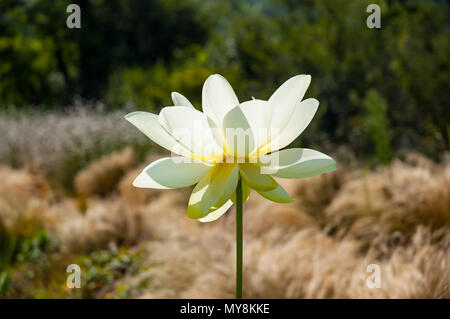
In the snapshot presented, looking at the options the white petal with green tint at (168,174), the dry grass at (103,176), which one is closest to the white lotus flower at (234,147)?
the white petal with green tint at (168,174)

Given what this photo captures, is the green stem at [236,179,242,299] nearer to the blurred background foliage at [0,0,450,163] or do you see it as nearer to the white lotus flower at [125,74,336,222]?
the white lotus flower at [125,74,336,222]

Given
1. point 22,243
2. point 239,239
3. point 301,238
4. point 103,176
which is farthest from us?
point 103,176

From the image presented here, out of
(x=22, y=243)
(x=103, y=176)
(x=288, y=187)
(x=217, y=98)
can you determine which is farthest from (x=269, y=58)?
(x=217, y=98)

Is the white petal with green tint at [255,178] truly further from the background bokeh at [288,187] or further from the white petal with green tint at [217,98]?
the background bokeh at [288,187]

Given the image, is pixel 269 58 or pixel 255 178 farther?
pixel 269 58

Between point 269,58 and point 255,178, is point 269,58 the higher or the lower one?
the higher one

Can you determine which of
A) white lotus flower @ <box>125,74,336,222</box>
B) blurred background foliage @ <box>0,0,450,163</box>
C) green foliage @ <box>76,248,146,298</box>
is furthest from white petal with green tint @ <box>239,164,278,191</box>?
blurred background foliage @ <box>0,0,450,163</box>

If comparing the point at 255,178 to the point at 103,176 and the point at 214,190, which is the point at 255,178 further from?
the point at 103,176

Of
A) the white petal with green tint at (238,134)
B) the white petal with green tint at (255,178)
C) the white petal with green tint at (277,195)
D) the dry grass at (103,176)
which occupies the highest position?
the white petal with green tint at (238,134)
